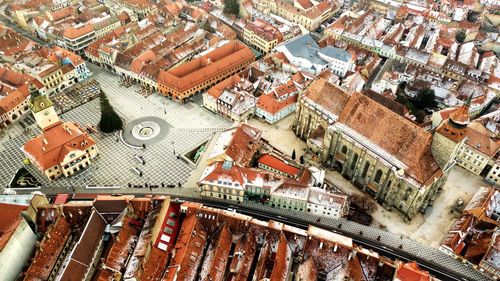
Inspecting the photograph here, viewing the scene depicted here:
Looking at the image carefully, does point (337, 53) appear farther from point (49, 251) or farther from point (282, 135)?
point (49, 251)

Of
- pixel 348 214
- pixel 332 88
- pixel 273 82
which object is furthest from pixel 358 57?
pixel 348 214

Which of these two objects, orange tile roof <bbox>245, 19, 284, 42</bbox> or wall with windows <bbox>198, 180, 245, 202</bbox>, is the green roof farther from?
orange tile roof <bbox>245, 19, 284, 42</bbox>

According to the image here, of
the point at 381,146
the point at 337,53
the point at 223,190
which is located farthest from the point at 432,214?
the point at 337,53

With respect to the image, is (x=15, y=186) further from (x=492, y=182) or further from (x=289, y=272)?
(x=492, y=182)

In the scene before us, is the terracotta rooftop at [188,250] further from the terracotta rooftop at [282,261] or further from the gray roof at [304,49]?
the gray roof at [304,49]

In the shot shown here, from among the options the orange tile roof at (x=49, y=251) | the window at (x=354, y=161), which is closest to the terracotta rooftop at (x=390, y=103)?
the window at (x=354, y=161)

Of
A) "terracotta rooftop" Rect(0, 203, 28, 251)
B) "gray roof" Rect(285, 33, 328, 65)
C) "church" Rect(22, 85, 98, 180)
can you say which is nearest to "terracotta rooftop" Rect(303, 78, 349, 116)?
"gray roof" Rect(285, 33, 328, 65)
